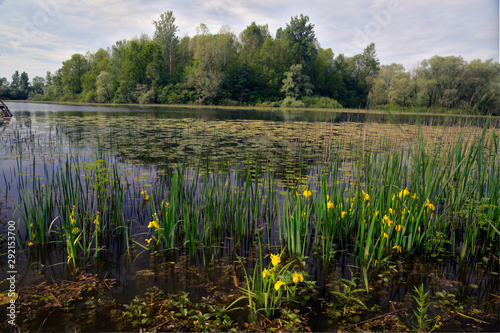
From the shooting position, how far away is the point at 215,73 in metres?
41.7

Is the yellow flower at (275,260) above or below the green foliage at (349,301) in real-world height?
above

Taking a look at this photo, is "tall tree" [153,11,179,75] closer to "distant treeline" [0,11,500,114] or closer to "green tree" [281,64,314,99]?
"distant treeline" [0,11,500,114]

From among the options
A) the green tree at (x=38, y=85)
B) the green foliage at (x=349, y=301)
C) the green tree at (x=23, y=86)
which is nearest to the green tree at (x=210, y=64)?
the green tree at (x=23, y=86)

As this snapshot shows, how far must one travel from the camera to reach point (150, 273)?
2359 millimetres

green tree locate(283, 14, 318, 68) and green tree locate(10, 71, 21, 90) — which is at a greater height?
green tree locate(283, 14, 318, 68)

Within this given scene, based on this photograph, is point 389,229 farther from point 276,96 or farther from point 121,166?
point 276,96

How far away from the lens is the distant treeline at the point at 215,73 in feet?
137

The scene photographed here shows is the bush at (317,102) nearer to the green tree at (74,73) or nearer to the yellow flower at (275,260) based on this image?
the green tree at (74,73)

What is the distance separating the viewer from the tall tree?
5097 centimetres

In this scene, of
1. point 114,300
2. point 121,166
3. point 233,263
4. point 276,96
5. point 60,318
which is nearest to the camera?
point 60,318

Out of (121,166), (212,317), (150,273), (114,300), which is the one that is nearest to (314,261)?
(212,317)

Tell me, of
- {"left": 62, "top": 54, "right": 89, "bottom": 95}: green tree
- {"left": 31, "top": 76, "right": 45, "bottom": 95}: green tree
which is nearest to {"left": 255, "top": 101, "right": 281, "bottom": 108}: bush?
{"left": 62, "top": 54, "right": 89, "bottom": 95}: green tree

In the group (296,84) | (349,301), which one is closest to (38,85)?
(296,84)

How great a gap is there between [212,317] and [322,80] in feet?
188
